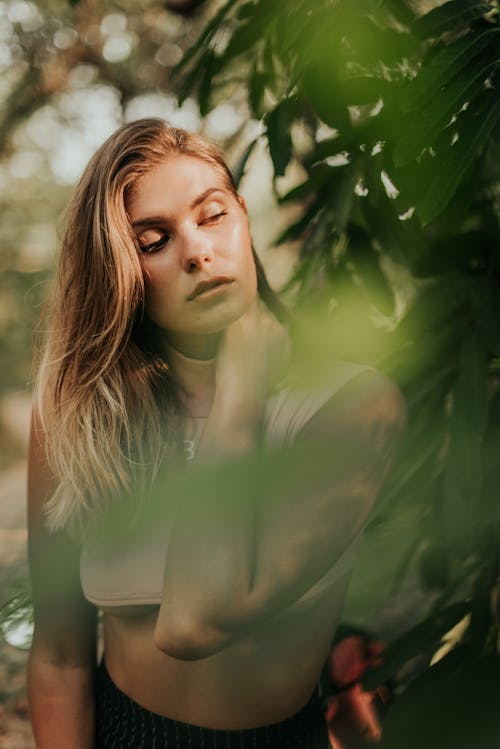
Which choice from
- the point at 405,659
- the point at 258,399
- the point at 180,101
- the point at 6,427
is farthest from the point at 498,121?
the point at 6,427

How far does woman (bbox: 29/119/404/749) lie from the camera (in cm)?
90

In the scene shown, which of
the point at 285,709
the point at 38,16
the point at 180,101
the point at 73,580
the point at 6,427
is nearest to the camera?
the point at 285,709

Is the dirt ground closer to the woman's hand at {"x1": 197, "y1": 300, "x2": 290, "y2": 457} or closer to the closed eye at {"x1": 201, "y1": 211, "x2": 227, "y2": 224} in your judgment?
the woman's hand at {"x1": 197, "y1": 300, "x2": 290, "y2": 457}

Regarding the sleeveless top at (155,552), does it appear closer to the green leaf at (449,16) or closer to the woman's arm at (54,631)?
the woman's arm at (54,631)

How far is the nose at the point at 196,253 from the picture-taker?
36.1 inches

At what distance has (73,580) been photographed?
1.16 metres

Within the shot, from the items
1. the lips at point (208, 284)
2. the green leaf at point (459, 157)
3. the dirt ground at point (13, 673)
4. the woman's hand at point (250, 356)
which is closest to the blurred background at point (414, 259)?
the green leaf at point (459, 157)

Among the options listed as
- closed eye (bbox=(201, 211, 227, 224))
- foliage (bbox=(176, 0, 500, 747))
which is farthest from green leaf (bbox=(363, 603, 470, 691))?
closed eye (bbox=(201, 211, 227, 224))

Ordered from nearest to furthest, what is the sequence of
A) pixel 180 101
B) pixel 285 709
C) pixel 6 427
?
pixel 285 709, pixel 180 101, pixel 6 427

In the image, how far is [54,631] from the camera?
116 cm

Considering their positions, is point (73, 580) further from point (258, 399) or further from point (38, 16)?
point (38, 16)

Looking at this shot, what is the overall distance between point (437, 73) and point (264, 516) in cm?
53

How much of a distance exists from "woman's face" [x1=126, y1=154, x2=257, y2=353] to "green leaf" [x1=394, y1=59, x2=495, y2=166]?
0.22 m

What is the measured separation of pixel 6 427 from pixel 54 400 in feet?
20.7
